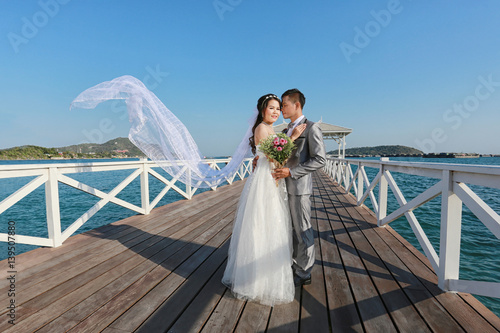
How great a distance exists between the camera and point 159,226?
382 cm

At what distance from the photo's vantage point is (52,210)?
297 centimetres

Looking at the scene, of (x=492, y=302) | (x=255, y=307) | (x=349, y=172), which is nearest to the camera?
(x=255, y=307)

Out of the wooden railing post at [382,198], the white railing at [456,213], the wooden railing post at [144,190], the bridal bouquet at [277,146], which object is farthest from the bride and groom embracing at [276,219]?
the wooden railing post at [144,190]

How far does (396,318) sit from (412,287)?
55 centimetres

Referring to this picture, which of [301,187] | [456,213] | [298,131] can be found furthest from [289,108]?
[456,213]

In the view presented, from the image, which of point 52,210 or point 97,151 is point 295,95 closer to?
point 52,210

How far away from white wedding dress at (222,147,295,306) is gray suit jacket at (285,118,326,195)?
6.5 inches

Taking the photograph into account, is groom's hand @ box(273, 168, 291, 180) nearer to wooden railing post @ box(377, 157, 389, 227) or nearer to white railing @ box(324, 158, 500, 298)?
white railing @ box(324, 158, 500, 298)

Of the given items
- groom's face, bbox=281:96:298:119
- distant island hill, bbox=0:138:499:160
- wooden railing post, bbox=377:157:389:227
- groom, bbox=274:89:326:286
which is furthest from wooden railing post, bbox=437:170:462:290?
distant island hill, bbox=0:138:499:160

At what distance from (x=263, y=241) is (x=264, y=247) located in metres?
0.05

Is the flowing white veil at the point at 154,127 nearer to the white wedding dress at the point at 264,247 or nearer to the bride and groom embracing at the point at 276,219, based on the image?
the bride and groom embracing at the point at 276,219

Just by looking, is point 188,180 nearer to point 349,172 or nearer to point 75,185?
point 75,185

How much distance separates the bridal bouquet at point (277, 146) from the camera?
1.81m

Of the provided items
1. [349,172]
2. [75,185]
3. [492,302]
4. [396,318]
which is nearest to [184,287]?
[396,318]
